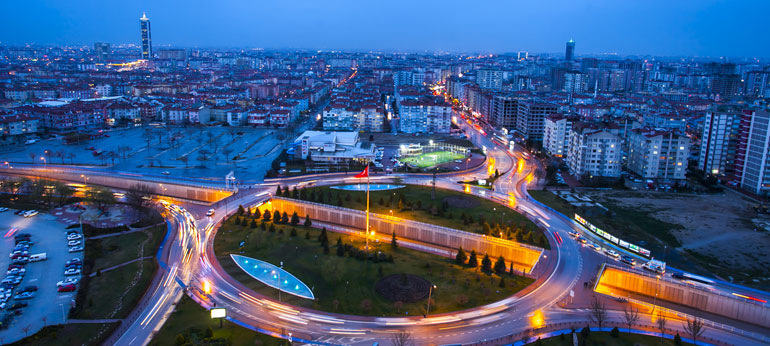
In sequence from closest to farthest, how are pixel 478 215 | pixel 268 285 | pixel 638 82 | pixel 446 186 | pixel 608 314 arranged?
pixel 608 314 < pixel 268 285 < pixel 478 215 < pixel 446 186 < pixel 638 82

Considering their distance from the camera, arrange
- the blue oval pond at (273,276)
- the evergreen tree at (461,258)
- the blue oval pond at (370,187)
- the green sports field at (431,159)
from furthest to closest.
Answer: the green sports field at (431,159)
the blue oval pond at (370,187)
the evergreen tree at (461,258)
the blue oval pond at (273,276)

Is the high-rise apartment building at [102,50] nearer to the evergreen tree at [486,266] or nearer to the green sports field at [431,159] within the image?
the green sports field at [431,159]

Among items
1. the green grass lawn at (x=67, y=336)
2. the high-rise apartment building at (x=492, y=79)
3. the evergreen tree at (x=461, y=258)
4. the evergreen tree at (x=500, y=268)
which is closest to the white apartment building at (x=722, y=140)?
the evergreen tree at (x=500, y=268)

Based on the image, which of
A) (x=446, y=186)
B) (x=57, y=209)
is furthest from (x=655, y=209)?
(x=57, y=209)

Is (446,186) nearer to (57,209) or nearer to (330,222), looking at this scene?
(330,222)

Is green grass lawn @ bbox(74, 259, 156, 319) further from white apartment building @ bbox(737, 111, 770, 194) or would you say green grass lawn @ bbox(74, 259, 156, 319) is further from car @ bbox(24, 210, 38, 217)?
white apartment building @ bbox(737, 111, 770, 194)

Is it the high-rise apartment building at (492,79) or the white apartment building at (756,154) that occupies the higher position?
the high-rise apartment building at (492,79)

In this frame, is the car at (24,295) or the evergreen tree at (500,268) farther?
the evergreen tree at (500,268)

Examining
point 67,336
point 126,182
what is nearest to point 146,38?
point 126,182
